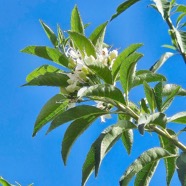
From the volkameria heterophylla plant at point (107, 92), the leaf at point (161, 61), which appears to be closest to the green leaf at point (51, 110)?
the volkameria heterophylla plant at point (107, 92)

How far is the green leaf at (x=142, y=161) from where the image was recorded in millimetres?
2037

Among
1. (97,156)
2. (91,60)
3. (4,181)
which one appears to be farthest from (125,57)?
(4,181)

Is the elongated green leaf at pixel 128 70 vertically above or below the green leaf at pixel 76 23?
below

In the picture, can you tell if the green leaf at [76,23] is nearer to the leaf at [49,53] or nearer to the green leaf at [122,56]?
the leaf at [49,53]

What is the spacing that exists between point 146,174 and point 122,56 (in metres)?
0.55

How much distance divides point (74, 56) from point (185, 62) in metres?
0.53

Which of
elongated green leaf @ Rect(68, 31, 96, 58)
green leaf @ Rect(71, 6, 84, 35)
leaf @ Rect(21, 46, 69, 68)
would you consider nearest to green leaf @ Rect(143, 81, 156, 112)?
elongated green leaf @ Rect(68, 31, 96, 58)

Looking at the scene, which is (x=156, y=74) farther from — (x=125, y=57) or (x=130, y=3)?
(x=130, y=3)

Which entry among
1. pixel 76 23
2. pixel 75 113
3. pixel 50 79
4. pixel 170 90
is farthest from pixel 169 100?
pixel 76 23

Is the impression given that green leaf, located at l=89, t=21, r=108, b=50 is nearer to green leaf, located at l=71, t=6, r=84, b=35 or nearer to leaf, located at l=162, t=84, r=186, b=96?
green leaf, located at l=71, t=6, r=84, b=35

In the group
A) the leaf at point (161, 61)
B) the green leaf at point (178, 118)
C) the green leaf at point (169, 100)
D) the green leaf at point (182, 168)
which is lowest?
the green leaf at point (182, 168)

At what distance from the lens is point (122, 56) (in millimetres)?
2270

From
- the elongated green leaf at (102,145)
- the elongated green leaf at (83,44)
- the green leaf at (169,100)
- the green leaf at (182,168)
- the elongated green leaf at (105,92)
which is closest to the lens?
the green leaf at (182,168)

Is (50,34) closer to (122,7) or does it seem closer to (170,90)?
(122,7)
